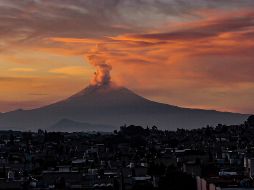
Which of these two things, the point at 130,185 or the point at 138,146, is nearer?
the point at 130,185

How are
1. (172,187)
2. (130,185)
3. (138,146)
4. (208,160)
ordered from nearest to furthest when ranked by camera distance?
(172,187) < (130,185) < (208,160) < (138,146)

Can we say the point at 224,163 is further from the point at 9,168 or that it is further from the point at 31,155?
the point at 31,155

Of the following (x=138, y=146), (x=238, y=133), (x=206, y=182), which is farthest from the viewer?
(x=238, y=133)

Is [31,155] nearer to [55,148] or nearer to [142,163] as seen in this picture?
[55,148]

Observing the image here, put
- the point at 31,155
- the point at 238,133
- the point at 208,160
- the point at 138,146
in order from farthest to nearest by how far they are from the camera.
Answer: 1. the point at 238,133
2. the point at 138,146
3. the point at 31,155
4. the point at 208,160

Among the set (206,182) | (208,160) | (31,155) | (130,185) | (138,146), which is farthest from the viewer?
(138,146)

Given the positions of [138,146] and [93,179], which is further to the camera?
[138,146]

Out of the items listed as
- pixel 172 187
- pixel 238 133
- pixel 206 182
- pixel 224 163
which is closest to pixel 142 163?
pixel 224 163

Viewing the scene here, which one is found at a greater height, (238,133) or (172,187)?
(238,133)

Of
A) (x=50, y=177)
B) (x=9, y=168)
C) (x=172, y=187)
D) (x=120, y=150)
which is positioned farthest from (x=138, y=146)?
(x=172, y=187)
